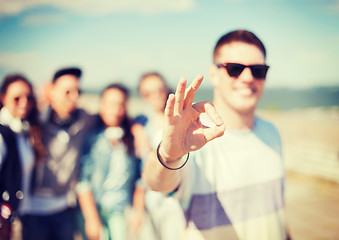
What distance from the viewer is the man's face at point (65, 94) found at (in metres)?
2.63

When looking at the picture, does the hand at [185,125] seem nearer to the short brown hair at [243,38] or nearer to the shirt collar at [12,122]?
the short brown hair at [243,38]

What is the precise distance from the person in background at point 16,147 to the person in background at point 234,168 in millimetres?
1332

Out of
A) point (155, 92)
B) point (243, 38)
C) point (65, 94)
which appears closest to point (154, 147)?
point (155, 92)

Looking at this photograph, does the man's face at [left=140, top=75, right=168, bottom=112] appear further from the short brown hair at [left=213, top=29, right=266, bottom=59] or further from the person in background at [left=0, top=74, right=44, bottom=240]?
the short brown hair at [left=213, top=29, right=266, bottom=59]

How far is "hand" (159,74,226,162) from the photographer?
1.08 metres

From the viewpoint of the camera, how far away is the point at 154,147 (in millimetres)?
2363

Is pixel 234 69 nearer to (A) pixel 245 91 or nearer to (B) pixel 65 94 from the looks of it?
(A) pixel 245 91

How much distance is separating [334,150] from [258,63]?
6.23 metres

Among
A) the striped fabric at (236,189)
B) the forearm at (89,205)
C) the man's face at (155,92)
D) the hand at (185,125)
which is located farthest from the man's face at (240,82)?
the forearm at (89,205)

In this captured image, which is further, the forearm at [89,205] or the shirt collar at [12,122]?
the forearm at [89,205]

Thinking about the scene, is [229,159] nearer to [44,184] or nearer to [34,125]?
[44,184]

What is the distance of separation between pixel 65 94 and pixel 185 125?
6.11 ft

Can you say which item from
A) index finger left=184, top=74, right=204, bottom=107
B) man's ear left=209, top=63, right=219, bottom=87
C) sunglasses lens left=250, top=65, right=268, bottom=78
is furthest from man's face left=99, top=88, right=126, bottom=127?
index finger left=184, top=74, right=204, bottom=107

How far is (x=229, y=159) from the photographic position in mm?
1541
